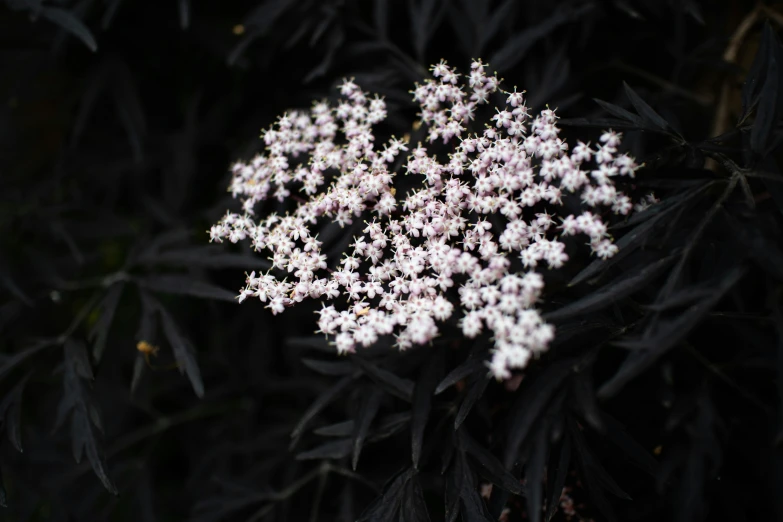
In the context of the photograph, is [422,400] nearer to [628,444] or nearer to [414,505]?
[414,505]

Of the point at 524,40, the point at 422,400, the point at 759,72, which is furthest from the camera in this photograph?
the point at 524,40

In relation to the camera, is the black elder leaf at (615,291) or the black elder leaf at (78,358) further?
the black elder leaf at (78,358)

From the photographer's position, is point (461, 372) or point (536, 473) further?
point (461, 372)

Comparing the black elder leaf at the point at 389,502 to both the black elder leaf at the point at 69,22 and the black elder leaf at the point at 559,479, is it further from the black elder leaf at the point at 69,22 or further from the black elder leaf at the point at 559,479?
the black elder leaf at the point at 69,22

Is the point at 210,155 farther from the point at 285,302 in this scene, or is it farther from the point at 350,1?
the point at 285,302

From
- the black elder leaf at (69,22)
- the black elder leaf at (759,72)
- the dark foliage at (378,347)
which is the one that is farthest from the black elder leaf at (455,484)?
the black elder leaf at (69,22)

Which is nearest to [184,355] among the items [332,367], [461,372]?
[332,367]

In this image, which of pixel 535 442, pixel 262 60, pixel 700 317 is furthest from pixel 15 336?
pixel 700 317
